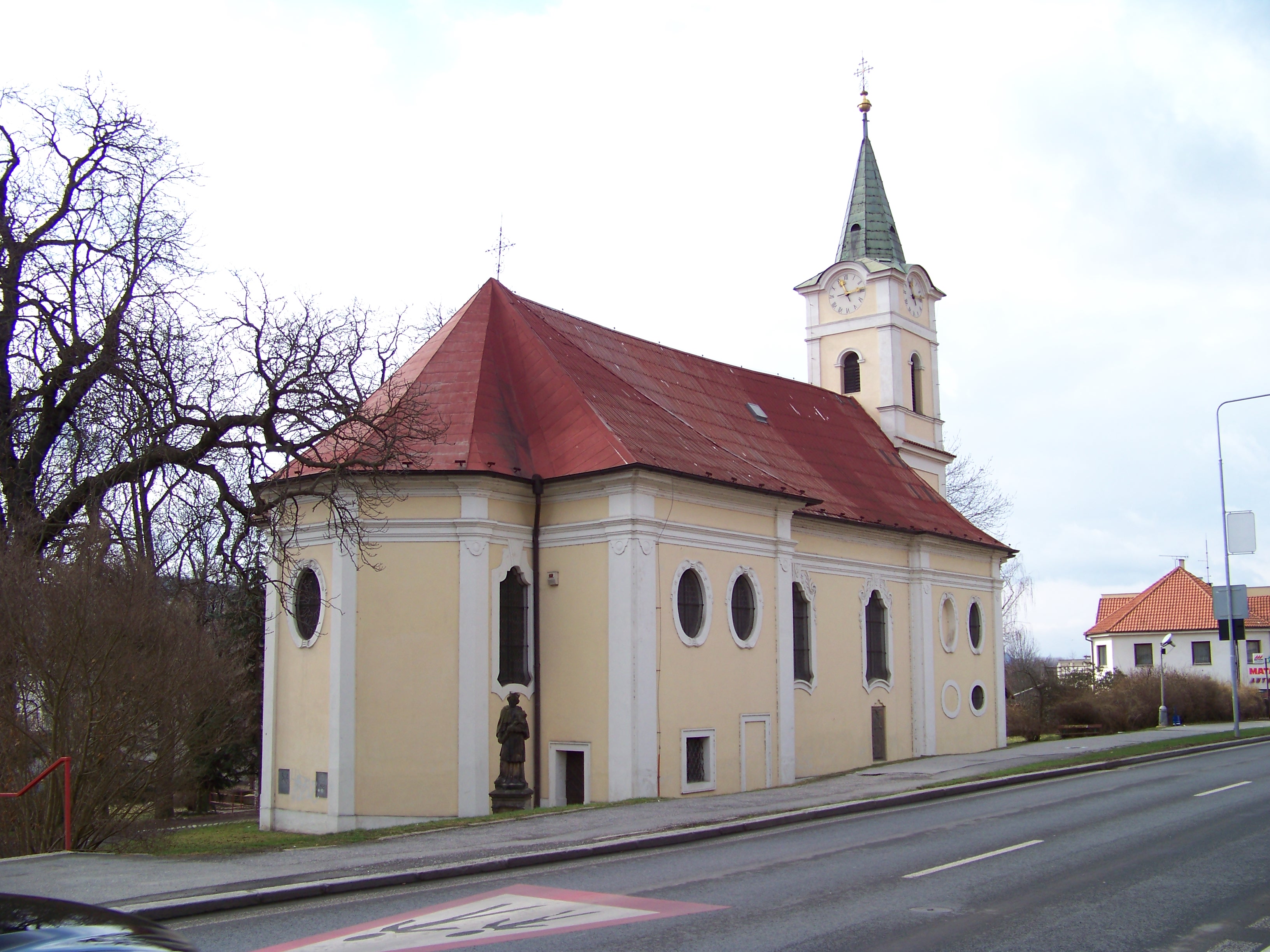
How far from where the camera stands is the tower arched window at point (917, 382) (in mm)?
37656

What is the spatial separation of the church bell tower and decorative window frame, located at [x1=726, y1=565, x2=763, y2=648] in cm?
1428

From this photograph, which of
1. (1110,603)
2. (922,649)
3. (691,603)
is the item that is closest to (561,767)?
(691,603)

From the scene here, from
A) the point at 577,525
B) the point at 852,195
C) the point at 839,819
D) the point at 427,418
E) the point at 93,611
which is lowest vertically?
the point at 839,819

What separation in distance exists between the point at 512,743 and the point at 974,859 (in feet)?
33.8

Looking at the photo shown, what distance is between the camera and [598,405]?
22.4 metres

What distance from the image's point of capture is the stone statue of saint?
65.5 feet

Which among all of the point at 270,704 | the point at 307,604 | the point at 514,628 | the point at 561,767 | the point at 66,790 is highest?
the point at 307,604

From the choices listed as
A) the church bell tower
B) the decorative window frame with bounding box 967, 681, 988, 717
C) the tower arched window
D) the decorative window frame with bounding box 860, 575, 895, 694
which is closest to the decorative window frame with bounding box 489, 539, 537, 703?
the decorative window frame with bounding box 860, 575, 895, 694

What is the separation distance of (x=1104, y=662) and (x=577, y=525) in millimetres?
54551

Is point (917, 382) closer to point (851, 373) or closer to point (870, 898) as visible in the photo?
point (851, 373)

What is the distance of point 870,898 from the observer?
31.3 feet

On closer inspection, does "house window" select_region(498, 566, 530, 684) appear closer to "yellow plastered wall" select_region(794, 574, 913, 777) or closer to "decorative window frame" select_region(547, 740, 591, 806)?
"decorative window frame" select_region(547, 740, 591, 806)

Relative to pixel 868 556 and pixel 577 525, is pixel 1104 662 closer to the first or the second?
pixel 868 556

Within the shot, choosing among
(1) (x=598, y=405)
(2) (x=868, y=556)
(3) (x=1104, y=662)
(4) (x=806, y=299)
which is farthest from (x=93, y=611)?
(3) (x=1104, y=662)
